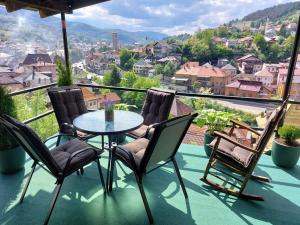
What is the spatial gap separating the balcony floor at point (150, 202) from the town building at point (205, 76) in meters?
1.46

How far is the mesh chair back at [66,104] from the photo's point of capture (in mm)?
3084

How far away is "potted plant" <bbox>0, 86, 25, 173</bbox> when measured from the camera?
8.66 ft

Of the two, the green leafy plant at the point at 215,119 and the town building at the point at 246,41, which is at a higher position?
the town building at the point at 246,41

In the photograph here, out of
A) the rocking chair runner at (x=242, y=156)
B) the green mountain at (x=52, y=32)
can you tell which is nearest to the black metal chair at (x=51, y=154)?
the rocking chair runner at (x=242, y=156)

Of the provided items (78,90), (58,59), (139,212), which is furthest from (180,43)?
(139,212)

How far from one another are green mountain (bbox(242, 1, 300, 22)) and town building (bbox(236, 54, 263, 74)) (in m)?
0.61

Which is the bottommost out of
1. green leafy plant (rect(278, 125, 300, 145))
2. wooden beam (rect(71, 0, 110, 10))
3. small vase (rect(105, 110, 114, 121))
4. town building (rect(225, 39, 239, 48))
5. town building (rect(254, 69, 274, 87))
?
green leafy plant (rect(278, 125, 300, 145))

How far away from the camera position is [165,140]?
79.7 inches

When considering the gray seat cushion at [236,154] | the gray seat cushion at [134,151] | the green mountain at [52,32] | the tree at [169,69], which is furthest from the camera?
the tree at [169,69]

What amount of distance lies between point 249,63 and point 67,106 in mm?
3029

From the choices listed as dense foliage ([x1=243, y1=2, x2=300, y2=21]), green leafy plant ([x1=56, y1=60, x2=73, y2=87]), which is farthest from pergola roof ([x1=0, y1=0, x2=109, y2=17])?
dense foliage ([x1=243, y1=2, x2=300, y2=21])

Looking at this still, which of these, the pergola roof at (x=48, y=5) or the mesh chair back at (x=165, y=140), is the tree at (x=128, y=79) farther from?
the mesh chair back at (x=165, y=140)

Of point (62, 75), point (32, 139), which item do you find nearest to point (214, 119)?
point (32, 139)

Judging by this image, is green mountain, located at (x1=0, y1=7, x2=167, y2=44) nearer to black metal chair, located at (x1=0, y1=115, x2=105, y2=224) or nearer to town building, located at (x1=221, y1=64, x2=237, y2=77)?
town building, located at (x1=221, y1=64, x2=237, y2=77)
